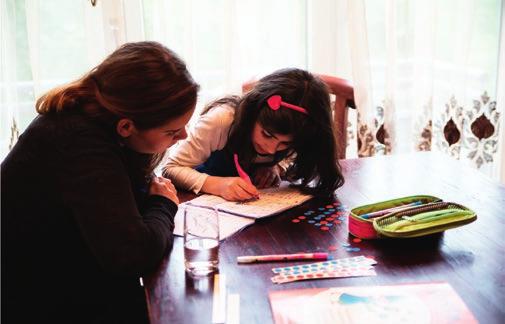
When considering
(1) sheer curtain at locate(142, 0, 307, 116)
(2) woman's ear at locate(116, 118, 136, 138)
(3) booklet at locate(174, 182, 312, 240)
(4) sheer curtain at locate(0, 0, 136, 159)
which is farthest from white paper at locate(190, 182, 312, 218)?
(4) sheer curtain at locate(0, 0, 136, 159)

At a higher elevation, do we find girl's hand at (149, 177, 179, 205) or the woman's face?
the woman's face

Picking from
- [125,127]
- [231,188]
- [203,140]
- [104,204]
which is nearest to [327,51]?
[203,140]

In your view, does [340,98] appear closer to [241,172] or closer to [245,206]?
[241,172]

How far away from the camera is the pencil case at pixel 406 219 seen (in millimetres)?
1224

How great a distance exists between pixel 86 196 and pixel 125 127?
0.60ft

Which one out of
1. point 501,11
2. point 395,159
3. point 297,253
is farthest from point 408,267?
point 501,11

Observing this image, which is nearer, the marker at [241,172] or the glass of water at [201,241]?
the glass of water at [201,241]

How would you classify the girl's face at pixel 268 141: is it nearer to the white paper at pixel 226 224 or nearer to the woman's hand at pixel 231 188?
the woman's hand at pixel 231 188

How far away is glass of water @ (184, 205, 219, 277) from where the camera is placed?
3.71 feet

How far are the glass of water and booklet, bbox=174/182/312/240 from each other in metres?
0.11

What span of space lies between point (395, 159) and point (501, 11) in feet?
4.37

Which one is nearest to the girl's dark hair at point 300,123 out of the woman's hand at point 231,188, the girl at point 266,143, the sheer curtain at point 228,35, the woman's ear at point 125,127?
the girl at point 266,143

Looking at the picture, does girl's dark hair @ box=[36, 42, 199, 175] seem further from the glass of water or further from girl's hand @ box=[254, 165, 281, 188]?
girl's hand @ box=[254, 165, 281, 188]

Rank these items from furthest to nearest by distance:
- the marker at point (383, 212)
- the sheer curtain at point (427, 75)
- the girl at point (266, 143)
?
the sheer curtain at point (427, 75) < the girl at point (266, 143) < the marker at point (383, 212)
